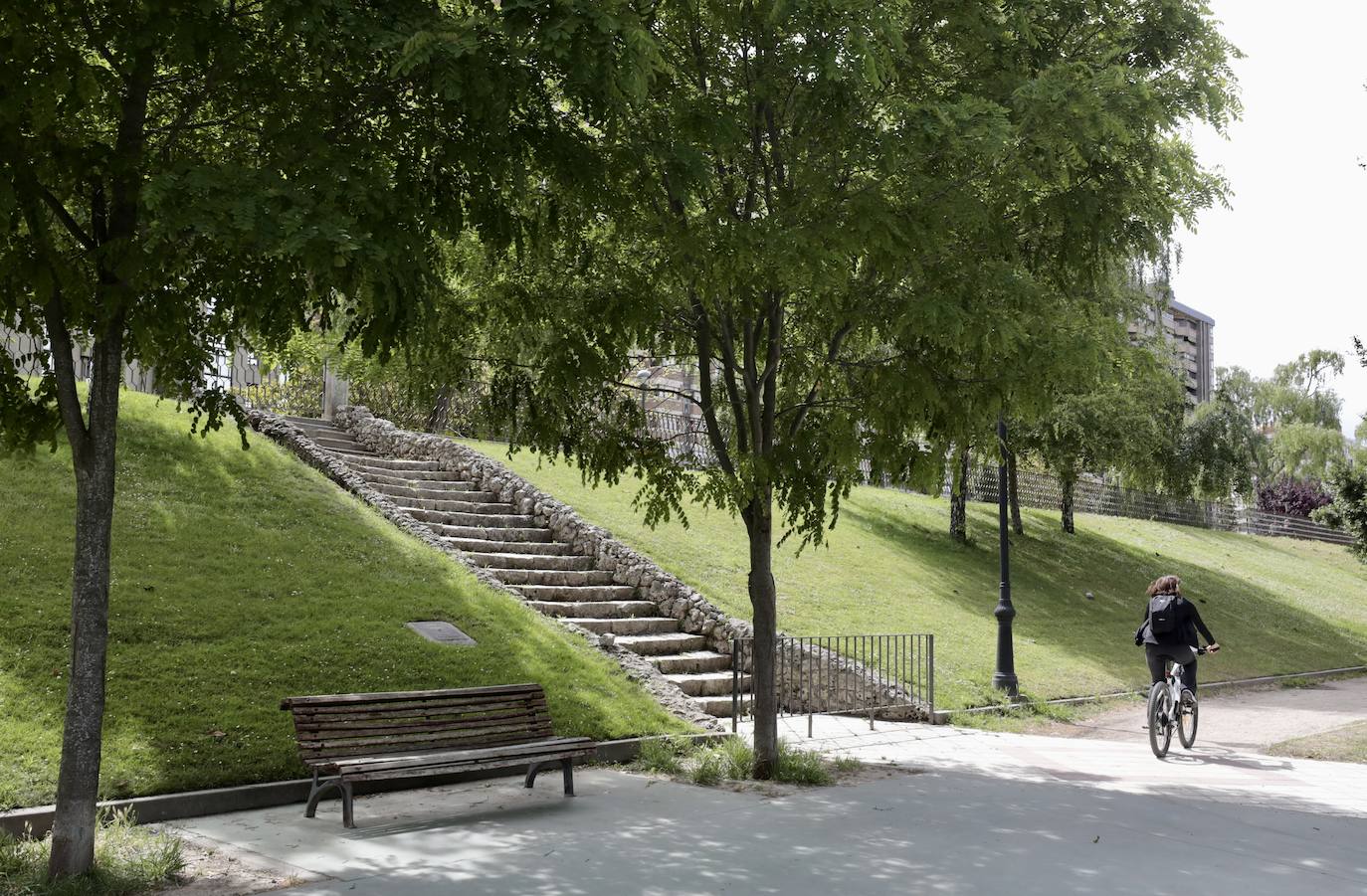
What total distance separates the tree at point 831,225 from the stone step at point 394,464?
921 centimetres

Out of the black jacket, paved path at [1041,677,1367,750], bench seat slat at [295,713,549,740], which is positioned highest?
the black jacket

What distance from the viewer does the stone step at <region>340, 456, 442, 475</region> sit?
18.8m

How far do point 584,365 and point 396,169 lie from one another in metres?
3.08

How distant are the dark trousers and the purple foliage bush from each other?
5272cm

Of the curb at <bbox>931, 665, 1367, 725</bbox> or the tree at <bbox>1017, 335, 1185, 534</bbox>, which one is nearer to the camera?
the curb at <bbox>931, 665, 1367, 725</bbox>

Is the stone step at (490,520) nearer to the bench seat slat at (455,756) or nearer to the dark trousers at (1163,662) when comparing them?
the bench seat slat at (455,756)

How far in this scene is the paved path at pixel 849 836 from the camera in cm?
668

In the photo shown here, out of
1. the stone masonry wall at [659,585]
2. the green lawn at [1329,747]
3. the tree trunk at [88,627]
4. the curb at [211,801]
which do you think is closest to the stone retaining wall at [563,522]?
the stone masonry wall at [659,585]

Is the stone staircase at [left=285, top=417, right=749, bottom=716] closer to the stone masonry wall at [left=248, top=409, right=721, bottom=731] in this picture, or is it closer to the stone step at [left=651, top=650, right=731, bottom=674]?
the stone step at [left=651, top=650, right=731, bottom=674]

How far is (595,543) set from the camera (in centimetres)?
1680

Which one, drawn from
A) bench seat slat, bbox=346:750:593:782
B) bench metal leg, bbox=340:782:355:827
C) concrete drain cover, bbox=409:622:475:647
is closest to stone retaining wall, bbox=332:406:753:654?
concrete drain cover, bbox=409:622:475:647

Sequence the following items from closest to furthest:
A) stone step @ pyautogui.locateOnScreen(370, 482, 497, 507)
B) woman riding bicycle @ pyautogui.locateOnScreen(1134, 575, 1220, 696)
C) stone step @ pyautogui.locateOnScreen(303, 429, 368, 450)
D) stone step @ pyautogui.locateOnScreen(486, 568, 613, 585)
→ woman riding bicycle @ pyautogui.locateOnScreen(1134, 575, 1220, 696) < stone step @ pyautogui.locateOnScreen(486, 568, 613, 585) < stone step @ pyautogui.locateOnScreen(370, 482, 497, 507) < stone step @ pyautogui.locateOnScreen(303, 429, 368, 450)

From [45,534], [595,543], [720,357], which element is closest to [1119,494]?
[595,543]

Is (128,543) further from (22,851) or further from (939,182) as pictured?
(939,182)
